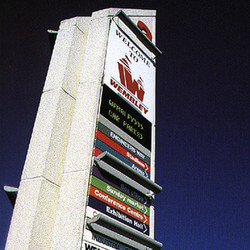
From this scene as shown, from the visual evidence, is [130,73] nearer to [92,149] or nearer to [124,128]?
[124,128]

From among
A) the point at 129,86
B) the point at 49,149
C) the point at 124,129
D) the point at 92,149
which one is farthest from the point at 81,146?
the point at 129,86

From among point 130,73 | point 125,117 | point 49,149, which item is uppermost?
point 130,73

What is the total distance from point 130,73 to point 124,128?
5.06 ft

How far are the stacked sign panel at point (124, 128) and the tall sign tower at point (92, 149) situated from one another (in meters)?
0.02

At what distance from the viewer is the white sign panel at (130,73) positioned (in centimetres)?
744

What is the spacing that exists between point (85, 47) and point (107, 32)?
23.0 inches

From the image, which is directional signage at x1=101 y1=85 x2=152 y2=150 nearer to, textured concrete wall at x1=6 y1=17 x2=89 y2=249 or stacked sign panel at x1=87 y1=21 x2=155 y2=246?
stacked sign panel at x1=87 y1=21 x2=155 y2=246

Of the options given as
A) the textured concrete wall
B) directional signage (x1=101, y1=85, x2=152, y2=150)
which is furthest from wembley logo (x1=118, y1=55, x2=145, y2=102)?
the textured concrete wall

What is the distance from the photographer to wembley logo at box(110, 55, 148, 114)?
746 centimetres

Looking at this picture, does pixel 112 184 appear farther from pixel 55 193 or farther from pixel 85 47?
pixel 85 47

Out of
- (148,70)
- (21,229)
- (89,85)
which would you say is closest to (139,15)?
(148,70)

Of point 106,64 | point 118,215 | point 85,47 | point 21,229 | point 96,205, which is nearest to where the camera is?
point 21,229

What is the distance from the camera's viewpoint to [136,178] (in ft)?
22.3

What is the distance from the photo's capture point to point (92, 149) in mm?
6047
